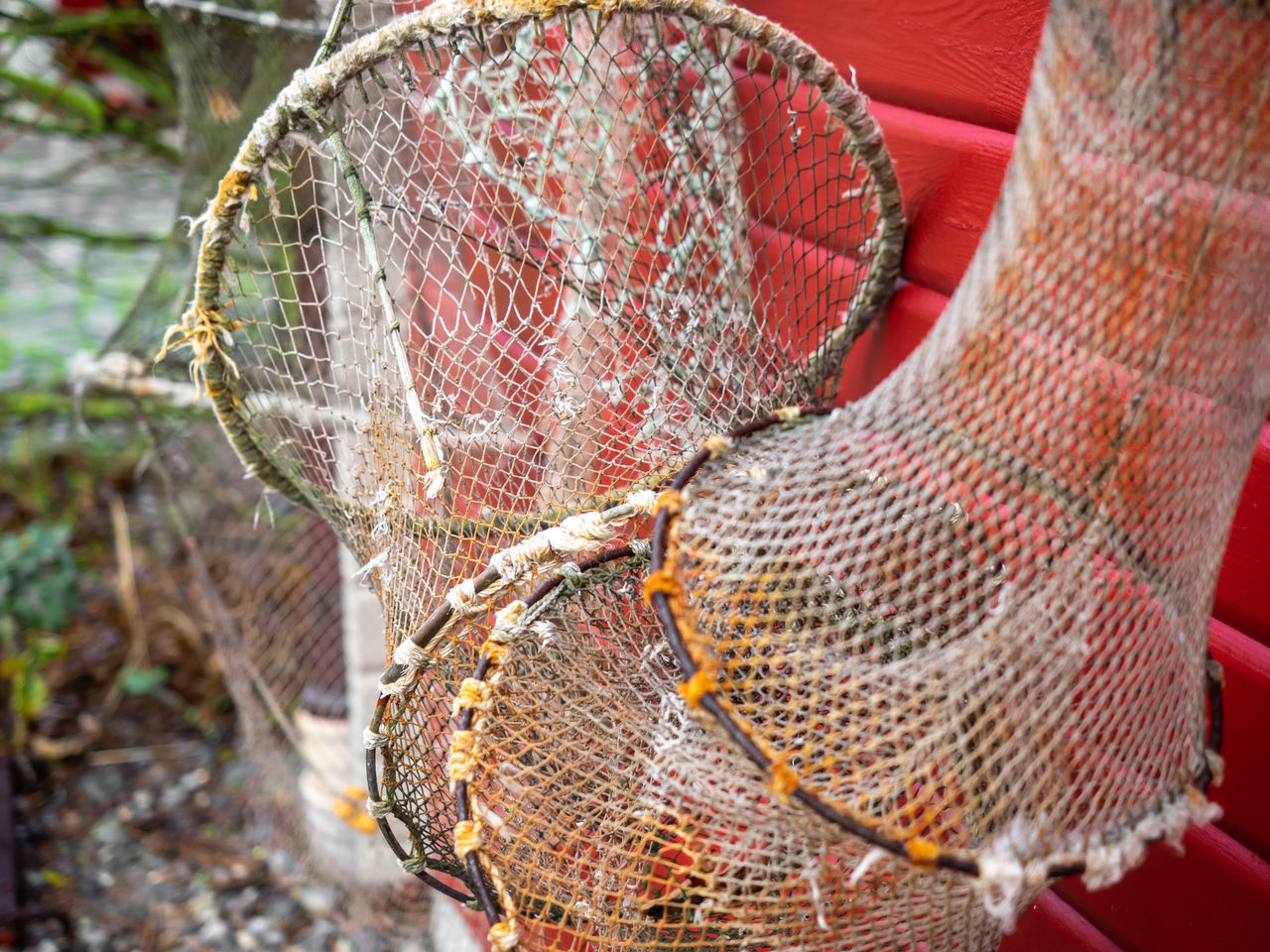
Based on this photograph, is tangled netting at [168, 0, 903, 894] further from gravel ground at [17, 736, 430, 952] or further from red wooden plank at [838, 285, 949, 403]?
gravel ground at [17, 736, 430, 952]

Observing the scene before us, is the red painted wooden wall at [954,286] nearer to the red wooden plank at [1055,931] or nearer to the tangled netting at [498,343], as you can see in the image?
the red wooden plank at [1055,931]

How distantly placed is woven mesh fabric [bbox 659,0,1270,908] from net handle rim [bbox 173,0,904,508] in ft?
1.31

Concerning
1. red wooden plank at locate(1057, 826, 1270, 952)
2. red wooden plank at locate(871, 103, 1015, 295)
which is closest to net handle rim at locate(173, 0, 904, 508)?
red wooden plank at locate(871, 103, 1015, 295)

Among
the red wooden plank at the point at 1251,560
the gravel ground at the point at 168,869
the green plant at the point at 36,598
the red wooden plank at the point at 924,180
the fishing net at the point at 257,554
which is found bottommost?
the gravel ground at the point at 168,869

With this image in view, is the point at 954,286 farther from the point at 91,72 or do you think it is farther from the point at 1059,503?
the point at 91,72

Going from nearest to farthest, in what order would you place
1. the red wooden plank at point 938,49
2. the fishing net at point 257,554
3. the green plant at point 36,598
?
the red wooden plank at point 938,49, the fishing net at point 257,554, the green plant at point 36,598

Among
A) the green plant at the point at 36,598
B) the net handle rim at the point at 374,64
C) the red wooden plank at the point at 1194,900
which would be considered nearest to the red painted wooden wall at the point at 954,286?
the red wooden plank at the point at 1194,900

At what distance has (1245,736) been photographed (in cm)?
136

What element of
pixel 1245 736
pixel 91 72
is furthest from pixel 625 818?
pixel 91 72

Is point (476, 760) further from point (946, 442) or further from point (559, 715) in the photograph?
point (946, 442)

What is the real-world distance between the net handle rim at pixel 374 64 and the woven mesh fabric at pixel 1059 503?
0.40 meters

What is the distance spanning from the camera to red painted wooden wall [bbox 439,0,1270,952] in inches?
53.2

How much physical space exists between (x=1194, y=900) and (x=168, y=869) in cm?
302

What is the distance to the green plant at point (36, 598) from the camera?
387 centimetres
